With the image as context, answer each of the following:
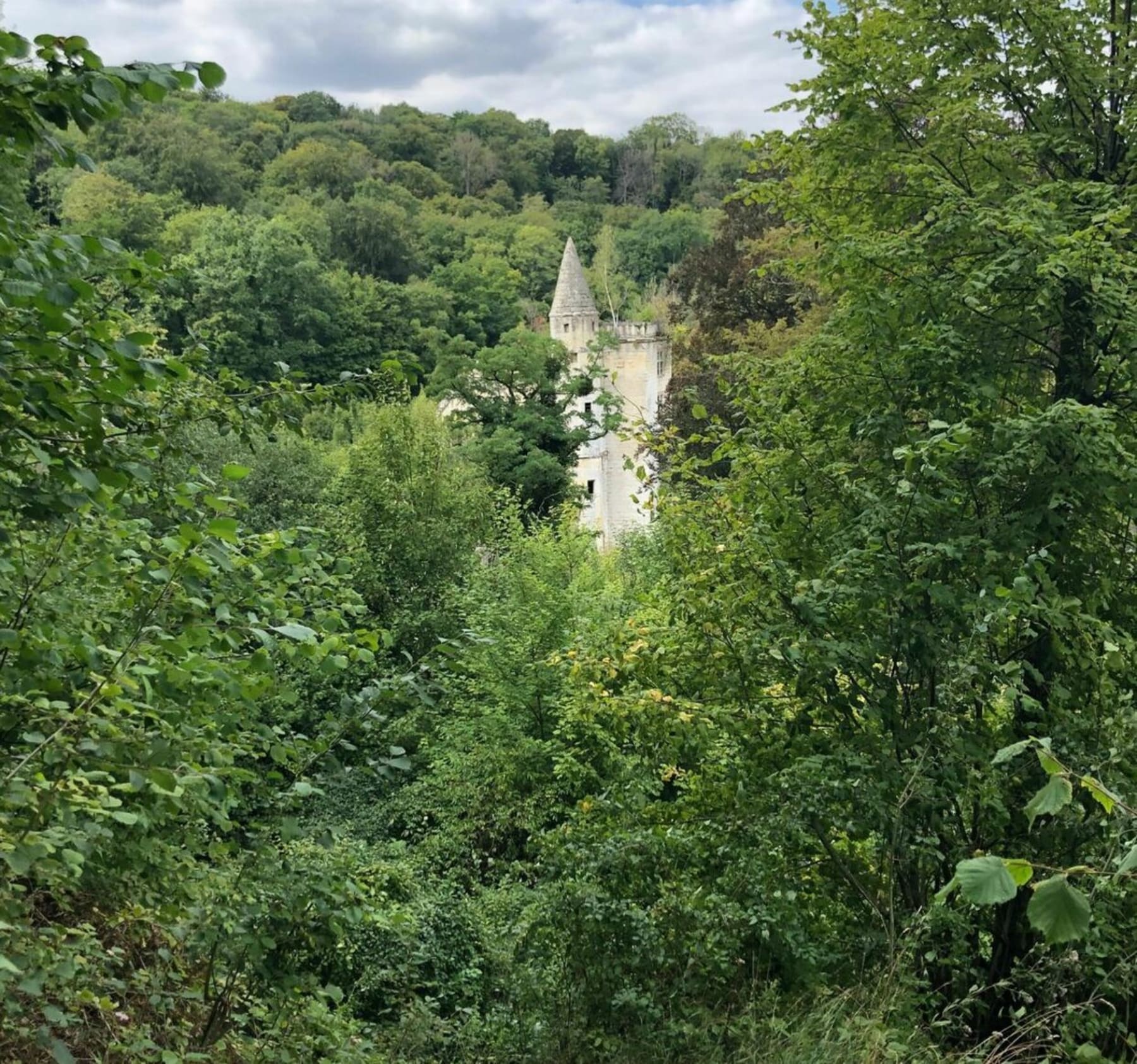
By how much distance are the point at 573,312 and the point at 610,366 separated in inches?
177

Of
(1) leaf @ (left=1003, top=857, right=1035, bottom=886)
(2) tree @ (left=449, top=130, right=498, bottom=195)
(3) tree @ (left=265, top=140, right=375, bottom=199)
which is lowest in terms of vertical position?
(1) leaf @ (left=1003, top=857, right=1035, bottom=886)

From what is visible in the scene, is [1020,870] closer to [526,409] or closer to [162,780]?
[162,780]

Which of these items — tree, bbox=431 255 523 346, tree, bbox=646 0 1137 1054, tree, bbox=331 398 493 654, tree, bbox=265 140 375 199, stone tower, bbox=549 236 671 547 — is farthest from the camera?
tree, bbox=265 140 375 199

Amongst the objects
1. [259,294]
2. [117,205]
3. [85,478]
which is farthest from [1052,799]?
[117,205]

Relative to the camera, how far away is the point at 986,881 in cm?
161

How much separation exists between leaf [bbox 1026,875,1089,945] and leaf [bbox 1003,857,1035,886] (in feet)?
0.11

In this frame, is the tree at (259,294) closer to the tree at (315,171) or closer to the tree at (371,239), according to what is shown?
the tree at (371,239)

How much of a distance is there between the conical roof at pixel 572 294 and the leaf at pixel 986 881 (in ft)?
132

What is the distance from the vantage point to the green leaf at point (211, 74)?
257 centimetres

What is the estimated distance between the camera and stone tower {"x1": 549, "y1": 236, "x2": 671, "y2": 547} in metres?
36.5

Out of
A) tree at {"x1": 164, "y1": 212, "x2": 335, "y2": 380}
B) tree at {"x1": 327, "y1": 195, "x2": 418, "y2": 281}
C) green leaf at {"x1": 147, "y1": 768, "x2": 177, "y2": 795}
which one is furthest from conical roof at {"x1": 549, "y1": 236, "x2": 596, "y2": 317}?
green leaf at {"x1": 147, "y1": 768, "x2": 177, "y2": 795}

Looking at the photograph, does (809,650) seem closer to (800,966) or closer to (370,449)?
(800,966)

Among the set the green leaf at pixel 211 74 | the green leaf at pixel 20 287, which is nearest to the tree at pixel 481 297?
the green leaf at pixel 211 74

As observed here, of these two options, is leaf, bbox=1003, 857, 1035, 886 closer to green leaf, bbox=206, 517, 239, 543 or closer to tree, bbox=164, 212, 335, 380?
green leaf, bbox=206, 517, 239, 543
